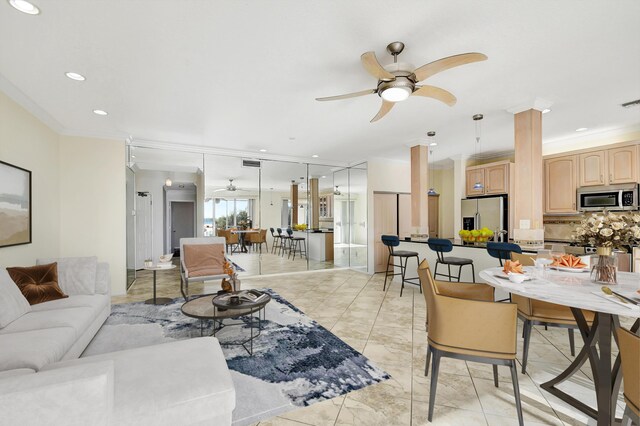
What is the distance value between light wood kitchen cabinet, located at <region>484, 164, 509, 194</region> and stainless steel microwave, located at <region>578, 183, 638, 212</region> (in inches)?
44.2

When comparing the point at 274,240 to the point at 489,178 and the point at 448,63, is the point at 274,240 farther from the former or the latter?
the point at 448,63

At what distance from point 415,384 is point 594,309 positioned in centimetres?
134

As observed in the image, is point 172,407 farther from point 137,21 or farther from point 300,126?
point 300,126

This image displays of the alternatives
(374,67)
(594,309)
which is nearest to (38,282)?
(374,67)

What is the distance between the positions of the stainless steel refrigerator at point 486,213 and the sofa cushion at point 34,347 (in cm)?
652

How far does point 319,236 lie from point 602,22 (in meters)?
6.87

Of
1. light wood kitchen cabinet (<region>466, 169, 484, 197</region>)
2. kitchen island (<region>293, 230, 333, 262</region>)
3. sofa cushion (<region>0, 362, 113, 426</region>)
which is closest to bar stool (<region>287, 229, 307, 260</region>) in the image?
kitchen island (<region>293, 230, 333, 262</region>)

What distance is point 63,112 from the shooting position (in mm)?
3861

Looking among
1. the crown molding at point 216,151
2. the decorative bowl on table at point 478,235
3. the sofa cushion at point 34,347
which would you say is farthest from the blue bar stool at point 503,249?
the crown molding at point 216,151

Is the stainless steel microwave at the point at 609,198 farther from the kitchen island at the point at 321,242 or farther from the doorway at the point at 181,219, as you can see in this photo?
the doorway at the point at 181,219

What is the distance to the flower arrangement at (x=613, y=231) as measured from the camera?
191 cm

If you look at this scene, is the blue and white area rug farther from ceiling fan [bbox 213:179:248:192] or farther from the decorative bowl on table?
ceiling fan [bbox 213:179:248:192]

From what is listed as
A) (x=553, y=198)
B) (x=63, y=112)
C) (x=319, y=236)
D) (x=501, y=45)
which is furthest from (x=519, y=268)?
(x=319, y=236)

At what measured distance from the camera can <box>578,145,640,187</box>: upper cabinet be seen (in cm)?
427
